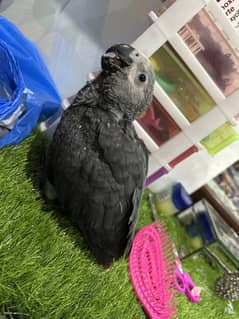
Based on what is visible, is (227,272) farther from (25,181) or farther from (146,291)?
(25,181)

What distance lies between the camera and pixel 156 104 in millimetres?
1317

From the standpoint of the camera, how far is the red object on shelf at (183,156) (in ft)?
4.61

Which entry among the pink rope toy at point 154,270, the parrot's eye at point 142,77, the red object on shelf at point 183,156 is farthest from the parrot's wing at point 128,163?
the red object on shelf at point 183,156

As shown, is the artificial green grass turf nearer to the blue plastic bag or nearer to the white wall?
the blue plastic bag

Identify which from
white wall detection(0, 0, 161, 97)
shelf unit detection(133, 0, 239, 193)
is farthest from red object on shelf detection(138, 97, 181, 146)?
white wall detection(0, 0, 161, 97)

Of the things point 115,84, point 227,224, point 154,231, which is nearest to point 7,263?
point 115,84

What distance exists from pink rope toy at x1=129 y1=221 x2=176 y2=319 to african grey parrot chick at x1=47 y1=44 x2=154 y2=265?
0.27 m

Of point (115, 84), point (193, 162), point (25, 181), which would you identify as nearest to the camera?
point (115, 84)

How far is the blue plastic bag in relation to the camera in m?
1.07

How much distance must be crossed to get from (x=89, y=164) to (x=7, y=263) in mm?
258

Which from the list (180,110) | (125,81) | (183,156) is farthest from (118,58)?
(183,156)

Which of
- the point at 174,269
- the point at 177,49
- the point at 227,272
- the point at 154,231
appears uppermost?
the point at 177,49

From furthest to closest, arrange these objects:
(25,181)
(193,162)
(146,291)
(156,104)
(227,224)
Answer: (227,224) → (193,162) → (156,104) → (146,291) → (25,181)

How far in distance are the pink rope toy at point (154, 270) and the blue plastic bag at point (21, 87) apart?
1.45 ft
